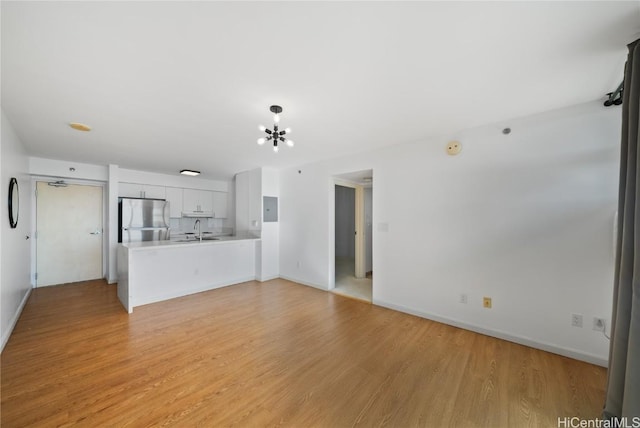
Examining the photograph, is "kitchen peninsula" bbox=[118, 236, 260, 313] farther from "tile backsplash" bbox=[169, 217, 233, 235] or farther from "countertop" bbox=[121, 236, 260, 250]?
"tile backsplash" bbox=[169, 217, 233, 235]

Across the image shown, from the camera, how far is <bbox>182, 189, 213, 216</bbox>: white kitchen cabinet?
590 cm

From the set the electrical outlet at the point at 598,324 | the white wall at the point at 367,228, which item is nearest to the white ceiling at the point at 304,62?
the electrical outlet at the point at 598,324

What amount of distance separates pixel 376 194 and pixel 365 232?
1.91 m

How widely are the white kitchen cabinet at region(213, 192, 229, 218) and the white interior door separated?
7.46 ft

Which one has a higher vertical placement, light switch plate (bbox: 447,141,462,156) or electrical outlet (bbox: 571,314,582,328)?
light switch plate (bbox: 447,141,462,156)

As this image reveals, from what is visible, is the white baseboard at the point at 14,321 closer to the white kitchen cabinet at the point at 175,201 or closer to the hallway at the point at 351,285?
the white kitchen cabinet at the point at 175,201

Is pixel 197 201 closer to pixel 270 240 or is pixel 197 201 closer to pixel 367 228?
pixel 270 240

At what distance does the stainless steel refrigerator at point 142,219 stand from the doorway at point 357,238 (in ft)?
13.0

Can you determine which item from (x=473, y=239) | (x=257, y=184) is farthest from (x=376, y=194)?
(x=257, y=184)

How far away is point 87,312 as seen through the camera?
10.8 ft

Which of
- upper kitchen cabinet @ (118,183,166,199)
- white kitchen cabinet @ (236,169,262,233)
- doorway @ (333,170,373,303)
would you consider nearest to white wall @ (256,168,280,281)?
white kitchen cabinet @ (236,169,262,233)

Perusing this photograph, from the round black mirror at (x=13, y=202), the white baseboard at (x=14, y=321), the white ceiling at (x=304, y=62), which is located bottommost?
the white baseboard at (x=14, y=321)

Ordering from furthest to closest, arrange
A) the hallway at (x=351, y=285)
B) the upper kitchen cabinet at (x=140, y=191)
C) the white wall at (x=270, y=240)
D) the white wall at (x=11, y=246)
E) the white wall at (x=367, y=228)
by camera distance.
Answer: the white wall at (x=367, y=228) → the upper kitchen cabinet at (x=140, y=191) → the white wall at (x=270, y=240) → the hallway at (x=351, y=285) → the white wall at (x=11, y=246)

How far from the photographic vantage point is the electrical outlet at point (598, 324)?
212 cm
